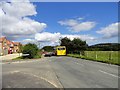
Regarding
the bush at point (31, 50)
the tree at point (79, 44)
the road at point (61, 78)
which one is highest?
the tree at point (79, 44)

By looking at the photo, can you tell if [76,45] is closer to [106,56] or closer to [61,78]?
[106,56]

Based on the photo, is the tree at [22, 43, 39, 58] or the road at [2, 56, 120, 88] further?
the tree at [22, 43, 39, 58]

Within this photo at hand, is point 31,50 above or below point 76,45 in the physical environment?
below

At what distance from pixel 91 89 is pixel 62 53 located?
6666 cm

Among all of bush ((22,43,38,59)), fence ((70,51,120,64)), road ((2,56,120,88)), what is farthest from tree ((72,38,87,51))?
road ((2,56,120,88))

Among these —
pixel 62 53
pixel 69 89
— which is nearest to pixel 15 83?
pixel 69 89

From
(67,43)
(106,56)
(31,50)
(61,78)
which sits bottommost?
(61,78)

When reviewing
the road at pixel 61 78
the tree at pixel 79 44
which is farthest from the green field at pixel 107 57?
the tree at pixel 79 44

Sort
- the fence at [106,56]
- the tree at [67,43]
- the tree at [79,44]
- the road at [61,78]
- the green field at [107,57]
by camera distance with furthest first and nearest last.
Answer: the tree at [67,43]
the tree at [79,44]
the fence at [106,56]
the green field at [107,57]
the road at [61,78]

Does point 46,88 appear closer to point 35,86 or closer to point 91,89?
point 35,86

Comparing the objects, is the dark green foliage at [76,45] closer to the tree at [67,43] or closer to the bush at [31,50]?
the tree at [67,43]

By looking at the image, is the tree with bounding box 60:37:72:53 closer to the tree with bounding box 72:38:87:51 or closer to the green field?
the tree with bounding box 72:38:87:51

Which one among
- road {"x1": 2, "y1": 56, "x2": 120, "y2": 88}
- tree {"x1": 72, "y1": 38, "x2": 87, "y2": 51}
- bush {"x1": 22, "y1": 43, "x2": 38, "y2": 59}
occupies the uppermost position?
tree {"x1": 72, "y1": 38, "x2": 87, "y2": 51}

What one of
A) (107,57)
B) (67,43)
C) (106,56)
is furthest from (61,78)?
(67,43)
